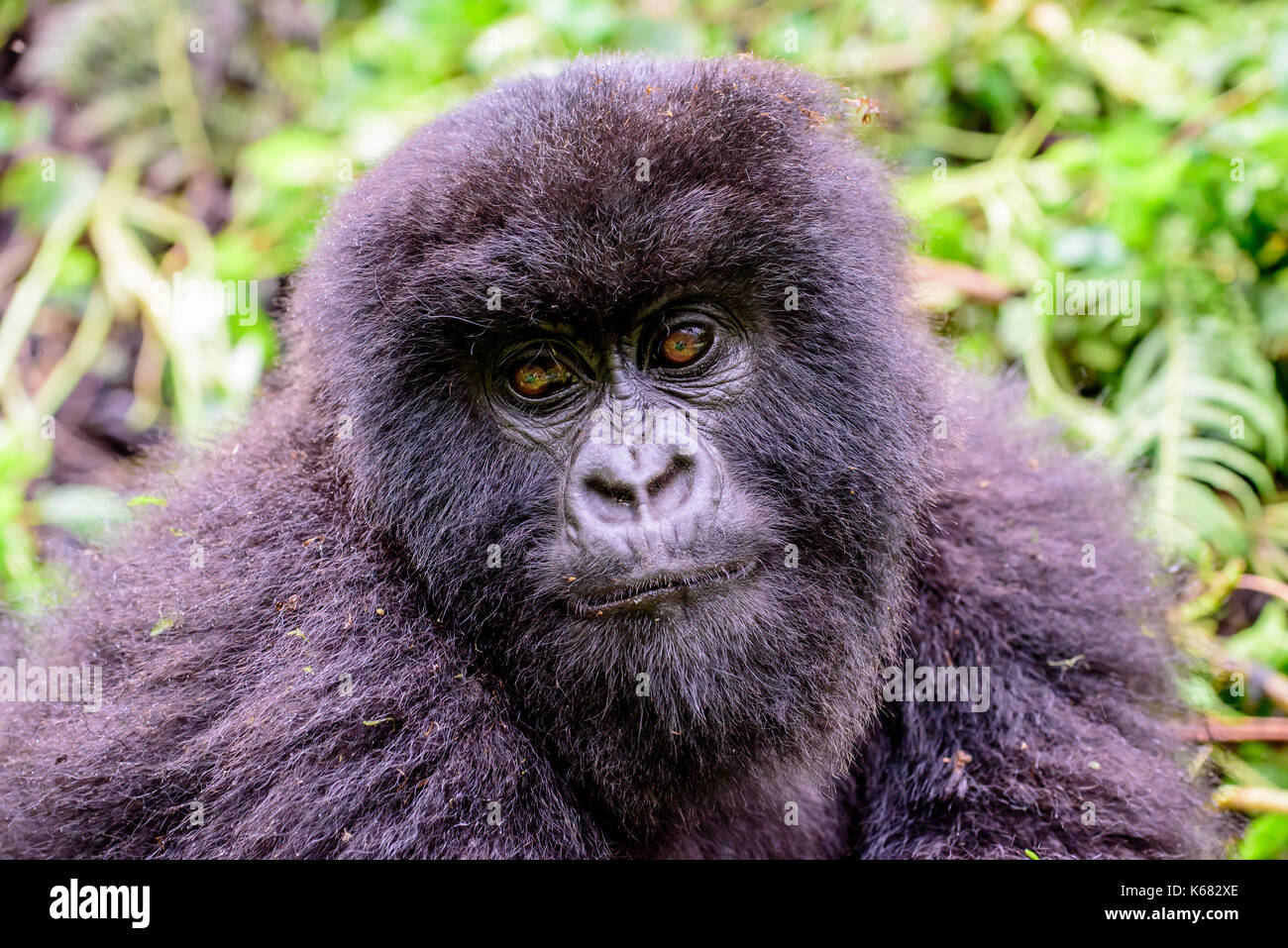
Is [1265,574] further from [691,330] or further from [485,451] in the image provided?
[485,451]

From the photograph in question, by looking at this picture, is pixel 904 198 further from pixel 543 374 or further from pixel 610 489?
pixel 610 489

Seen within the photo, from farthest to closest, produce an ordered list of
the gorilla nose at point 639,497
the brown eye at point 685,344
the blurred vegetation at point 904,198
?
the blurred vegetation at point 904,198, the brown eye at point 685,344, the gorilla nose at point 639,497

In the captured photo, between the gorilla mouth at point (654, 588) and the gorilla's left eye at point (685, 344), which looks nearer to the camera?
the gorilla mouth at point (654, 588)

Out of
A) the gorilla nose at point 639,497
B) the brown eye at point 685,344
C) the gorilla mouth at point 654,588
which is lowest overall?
the gorilla mouth at point 654,588

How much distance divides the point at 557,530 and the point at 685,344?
0.51 metres

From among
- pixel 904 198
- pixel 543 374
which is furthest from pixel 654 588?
pixel 904 198

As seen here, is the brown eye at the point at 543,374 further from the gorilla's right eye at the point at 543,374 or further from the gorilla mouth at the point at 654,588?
the gorilla mouth at the point at 654,588

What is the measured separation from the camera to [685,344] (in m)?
2.63

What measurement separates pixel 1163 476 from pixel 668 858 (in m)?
2.39

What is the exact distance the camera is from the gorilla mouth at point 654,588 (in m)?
2.43

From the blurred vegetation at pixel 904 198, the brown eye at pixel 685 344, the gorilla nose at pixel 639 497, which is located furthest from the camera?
the blurred vegetation at pixel 904 198

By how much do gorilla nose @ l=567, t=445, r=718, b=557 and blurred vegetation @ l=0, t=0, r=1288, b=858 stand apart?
4.07 ft

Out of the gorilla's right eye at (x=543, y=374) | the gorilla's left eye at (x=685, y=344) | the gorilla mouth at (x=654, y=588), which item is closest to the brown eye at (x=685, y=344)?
the gorilla's left eye at (x=685, y=344)
